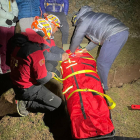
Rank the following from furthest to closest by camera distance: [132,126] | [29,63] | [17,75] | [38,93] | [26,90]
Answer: [132,126], [38,93], [26,90], [17,75], [29,63]

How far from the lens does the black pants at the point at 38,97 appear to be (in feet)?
7.10

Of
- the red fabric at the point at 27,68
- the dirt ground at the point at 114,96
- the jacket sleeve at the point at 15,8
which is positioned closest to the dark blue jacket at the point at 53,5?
the dirt ground at the point at 114,96

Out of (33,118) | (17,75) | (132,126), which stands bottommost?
(33,118)

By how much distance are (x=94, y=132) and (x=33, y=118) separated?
1709 mm

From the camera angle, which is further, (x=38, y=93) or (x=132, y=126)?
(x=132, y=126)

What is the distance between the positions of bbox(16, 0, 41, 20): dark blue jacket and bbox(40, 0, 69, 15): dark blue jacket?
0.20 metres

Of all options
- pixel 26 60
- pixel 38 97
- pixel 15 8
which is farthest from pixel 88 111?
pixel 15 8

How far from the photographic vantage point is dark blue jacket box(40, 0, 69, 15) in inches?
139

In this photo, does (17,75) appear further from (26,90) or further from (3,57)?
(3,57)

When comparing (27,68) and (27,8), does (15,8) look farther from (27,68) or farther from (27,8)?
(27,68)

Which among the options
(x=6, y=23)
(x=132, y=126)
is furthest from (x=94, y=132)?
(x=6, y=23)

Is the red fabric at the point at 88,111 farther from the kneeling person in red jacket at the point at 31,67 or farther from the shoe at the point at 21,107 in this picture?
the shoe at the point at 21,107

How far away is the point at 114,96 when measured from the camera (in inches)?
128

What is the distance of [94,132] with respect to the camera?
178cm
